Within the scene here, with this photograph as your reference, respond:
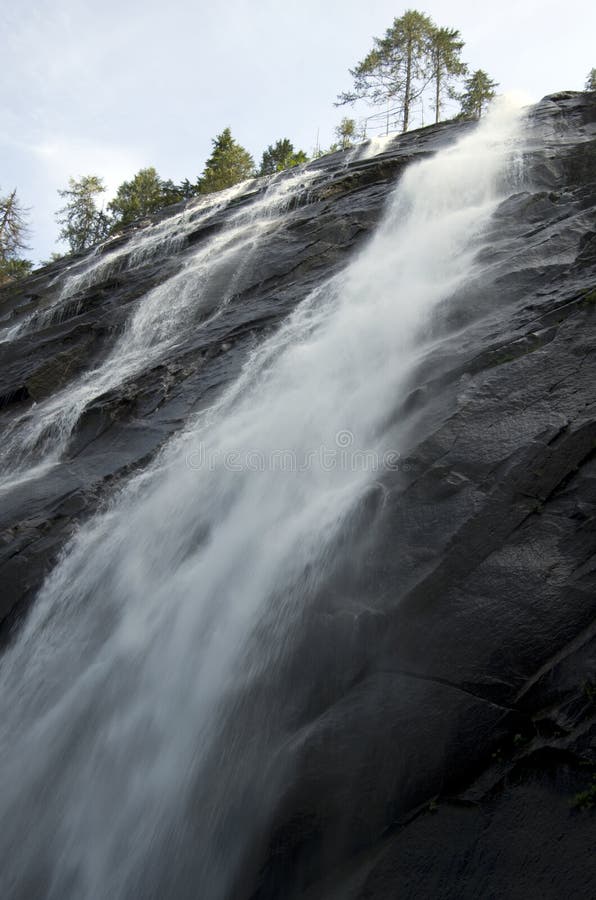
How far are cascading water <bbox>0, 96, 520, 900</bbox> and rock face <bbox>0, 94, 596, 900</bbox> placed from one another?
0.73ft

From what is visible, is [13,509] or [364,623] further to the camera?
[13,509]

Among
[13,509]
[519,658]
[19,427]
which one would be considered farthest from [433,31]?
[519,658]

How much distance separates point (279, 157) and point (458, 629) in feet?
127

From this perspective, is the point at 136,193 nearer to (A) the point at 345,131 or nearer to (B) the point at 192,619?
(A) the point at 345,131

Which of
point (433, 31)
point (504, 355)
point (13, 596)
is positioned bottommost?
point (13, 596)

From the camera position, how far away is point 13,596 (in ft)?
22.7

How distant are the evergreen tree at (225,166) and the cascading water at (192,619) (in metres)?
24.7

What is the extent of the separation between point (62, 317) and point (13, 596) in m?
9.46

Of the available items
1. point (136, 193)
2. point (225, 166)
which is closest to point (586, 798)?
point (225, 166)

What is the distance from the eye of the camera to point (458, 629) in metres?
4.38

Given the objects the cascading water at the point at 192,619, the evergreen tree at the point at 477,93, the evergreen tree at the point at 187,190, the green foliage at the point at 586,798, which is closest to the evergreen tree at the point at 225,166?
the evergreen tree at the point at 187,190

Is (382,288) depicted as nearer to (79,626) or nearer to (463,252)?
(463,252)

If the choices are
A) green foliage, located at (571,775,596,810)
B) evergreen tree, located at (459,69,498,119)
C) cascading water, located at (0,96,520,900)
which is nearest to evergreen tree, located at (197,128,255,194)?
evergreen tree, located at (459,69,498,119)

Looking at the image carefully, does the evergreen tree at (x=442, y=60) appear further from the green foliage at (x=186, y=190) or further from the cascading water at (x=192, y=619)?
the cascading water at (x=192, y=619)
